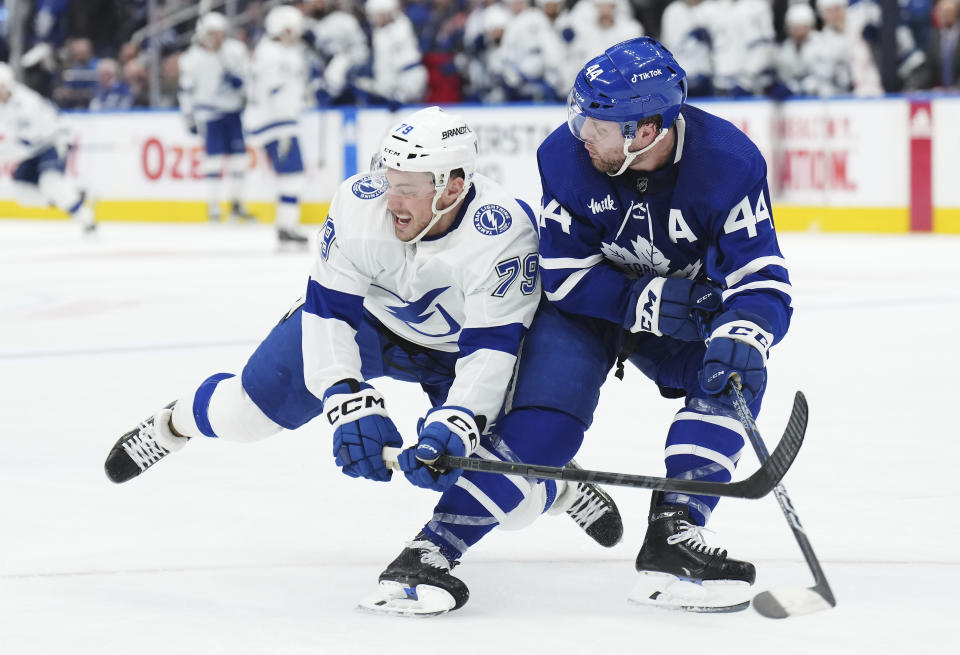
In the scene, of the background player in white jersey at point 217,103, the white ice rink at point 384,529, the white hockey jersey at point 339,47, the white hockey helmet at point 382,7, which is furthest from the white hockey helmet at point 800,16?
the white ice rink at point 384,529

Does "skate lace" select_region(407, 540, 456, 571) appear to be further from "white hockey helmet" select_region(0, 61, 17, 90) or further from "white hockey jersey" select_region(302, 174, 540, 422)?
"white hockey helmet" select_region(0, 61, 17, 90)

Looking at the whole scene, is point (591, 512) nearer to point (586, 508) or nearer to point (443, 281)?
point (586, 508)

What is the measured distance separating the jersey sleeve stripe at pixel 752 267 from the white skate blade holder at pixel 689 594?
52 cm

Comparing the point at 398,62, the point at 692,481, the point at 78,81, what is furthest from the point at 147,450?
the point at 78,81

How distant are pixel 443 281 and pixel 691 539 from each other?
65 centimetres

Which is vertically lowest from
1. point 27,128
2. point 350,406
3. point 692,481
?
point 692,481

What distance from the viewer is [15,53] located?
45.6 feet

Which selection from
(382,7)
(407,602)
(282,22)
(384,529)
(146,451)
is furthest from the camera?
(382,7)

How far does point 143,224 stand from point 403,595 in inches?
438

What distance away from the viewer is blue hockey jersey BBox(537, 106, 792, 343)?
2.83 meters

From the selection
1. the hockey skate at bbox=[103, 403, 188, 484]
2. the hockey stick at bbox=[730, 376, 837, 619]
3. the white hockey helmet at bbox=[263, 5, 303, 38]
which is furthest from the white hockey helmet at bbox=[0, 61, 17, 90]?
the hockey stick at bbox=[730, 376, 837, 619]

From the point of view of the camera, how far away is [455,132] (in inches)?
116

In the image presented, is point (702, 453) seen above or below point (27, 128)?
below

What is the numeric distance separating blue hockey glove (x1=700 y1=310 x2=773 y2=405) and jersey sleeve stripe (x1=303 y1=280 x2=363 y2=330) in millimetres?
667
